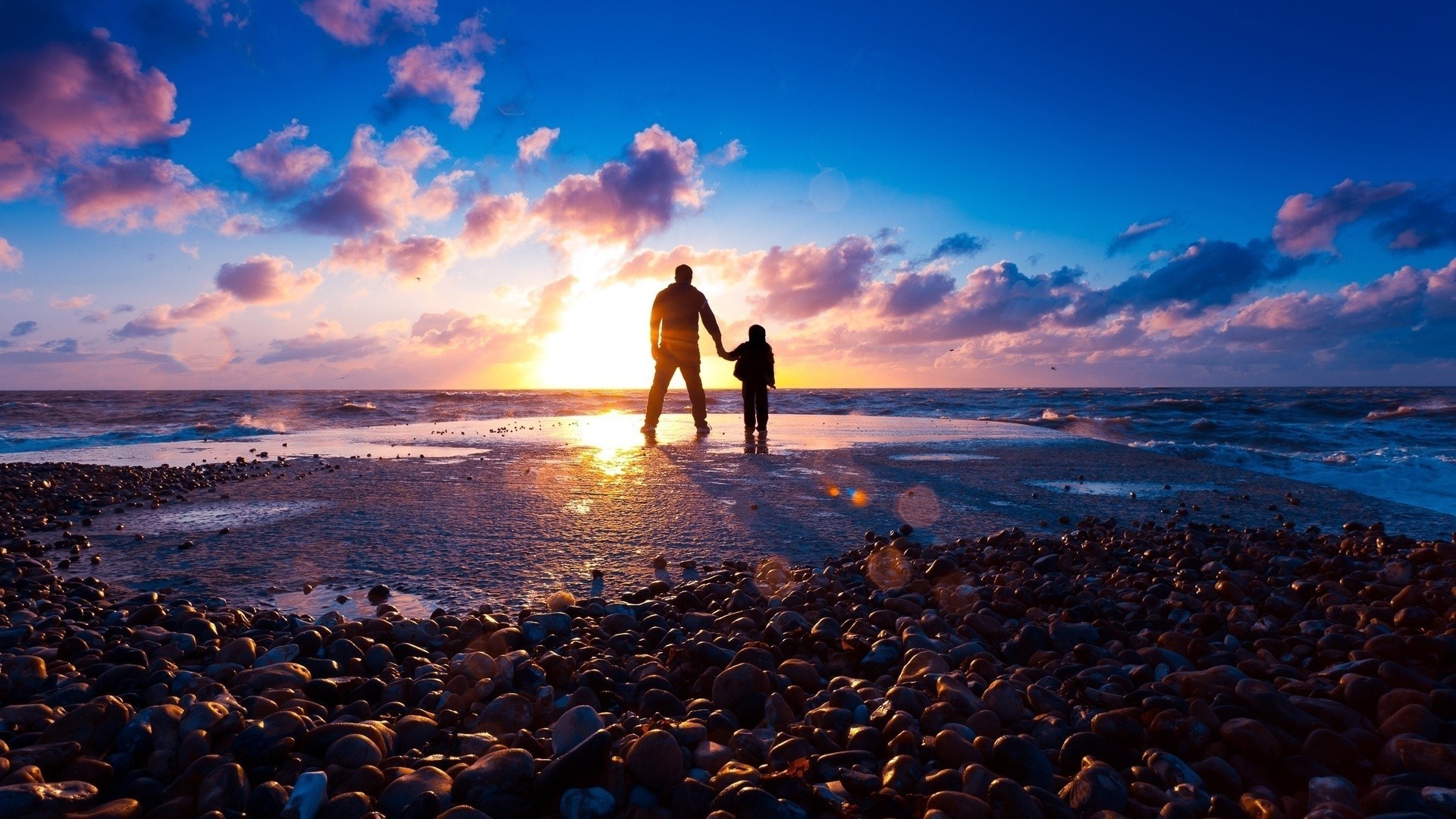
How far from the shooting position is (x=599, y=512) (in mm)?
4871

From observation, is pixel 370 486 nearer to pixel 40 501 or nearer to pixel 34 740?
pixel 40 501

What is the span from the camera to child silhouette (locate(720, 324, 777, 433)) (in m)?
11.0

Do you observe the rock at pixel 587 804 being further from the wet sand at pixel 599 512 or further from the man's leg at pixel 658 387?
the man's leg at pixel 658 387

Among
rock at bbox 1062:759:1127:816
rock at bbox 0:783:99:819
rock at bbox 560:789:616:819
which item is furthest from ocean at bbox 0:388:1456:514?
rock at bbox 0:783:99:819

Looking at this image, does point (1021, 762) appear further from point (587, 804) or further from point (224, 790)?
point (224, 790)

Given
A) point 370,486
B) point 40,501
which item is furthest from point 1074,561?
point 40,501

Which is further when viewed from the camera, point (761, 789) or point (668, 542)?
point (668, 542)

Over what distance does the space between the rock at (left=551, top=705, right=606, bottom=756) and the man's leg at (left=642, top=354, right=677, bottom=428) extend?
9479 millimetres

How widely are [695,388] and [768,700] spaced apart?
9923mm

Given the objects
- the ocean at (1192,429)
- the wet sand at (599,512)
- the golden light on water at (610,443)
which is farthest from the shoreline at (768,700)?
the ocean at (1192,429)

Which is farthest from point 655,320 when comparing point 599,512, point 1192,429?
point 1192,429

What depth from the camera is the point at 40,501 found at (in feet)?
19.0

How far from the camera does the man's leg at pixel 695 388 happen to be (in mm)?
11297

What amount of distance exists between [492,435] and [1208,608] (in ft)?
36.0
